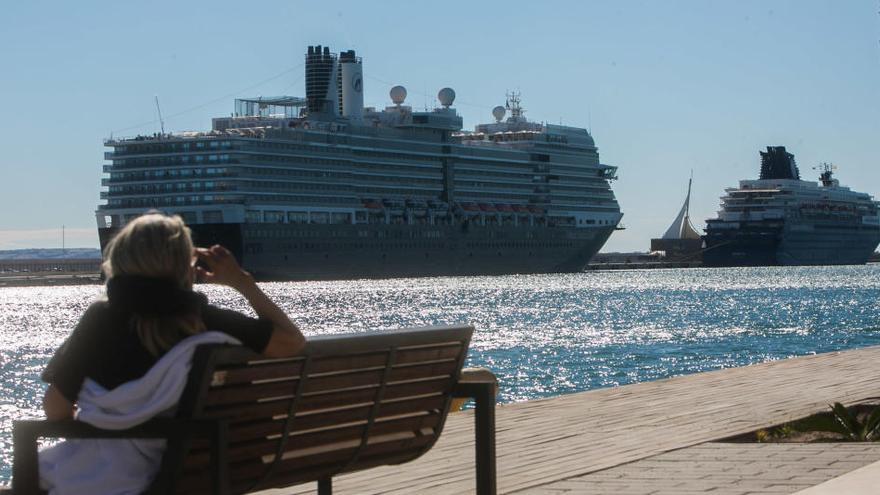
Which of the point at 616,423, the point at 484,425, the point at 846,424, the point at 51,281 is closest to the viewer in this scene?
the point at 484,425

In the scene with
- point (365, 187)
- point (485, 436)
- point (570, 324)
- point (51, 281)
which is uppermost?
point (365, 187)

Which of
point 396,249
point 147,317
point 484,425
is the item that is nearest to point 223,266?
point 147,317

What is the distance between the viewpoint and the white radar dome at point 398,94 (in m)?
89.7

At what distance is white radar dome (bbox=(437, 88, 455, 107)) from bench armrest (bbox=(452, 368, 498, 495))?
87664 mm

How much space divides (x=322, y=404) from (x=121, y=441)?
53 cm

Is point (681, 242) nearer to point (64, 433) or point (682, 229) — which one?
point (682, 229)

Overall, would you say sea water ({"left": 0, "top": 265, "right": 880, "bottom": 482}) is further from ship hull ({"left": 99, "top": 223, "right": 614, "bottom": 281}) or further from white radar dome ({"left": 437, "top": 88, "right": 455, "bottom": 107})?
white radar dome ({"left": 437, "top": 88, "right": 455, "bottom": 107})

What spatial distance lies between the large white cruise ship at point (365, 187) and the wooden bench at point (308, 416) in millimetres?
67698

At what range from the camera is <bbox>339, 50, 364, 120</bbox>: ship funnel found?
87000 mm

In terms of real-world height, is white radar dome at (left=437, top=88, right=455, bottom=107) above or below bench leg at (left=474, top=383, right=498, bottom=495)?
above

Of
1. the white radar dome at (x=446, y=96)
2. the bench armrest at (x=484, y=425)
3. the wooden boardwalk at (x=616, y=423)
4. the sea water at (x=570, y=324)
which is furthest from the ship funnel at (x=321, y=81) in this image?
the bench armrest at (x=484, y=425)

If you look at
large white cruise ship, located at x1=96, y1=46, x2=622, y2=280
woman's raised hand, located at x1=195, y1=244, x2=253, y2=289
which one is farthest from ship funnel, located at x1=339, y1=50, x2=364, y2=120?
woman's raised hand, located at x1=195, y1=244, x2=253, y2=289

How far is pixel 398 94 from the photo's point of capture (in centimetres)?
9006

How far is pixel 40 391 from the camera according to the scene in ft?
77.8
